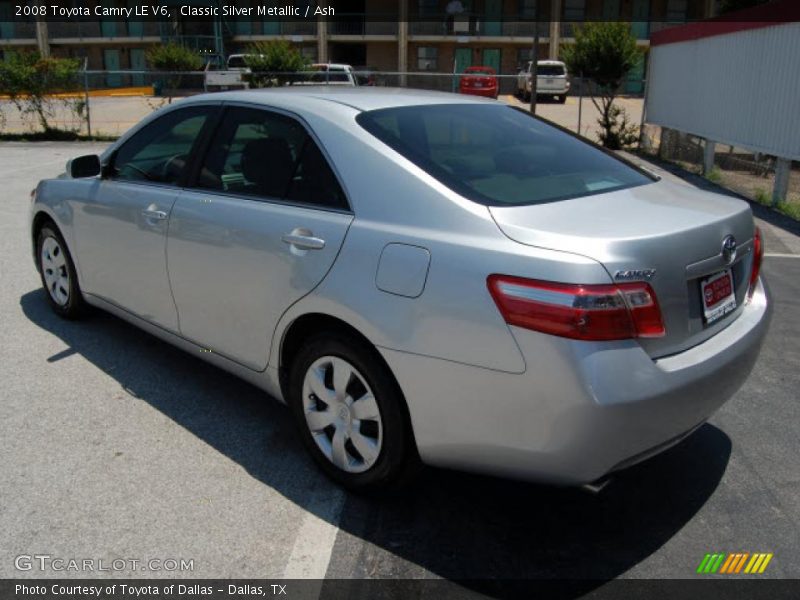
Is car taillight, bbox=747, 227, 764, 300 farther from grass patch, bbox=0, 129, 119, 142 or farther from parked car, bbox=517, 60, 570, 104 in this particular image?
parked car, bbox=517, 60, 570, 104

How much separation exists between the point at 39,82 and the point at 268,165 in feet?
65.1

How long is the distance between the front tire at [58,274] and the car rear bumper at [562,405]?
309cm

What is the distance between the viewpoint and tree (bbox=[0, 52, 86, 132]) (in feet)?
65.5

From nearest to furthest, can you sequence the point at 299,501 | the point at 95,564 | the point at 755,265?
the point at 95,564
the point at 299,501
the point at 755,265

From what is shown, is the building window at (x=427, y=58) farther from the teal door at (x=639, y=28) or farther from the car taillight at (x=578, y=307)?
the car taillight at (x=578, y=307)

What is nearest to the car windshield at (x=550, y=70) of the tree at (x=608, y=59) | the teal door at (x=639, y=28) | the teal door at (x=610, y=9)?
the teal door at (x=639, y=28)

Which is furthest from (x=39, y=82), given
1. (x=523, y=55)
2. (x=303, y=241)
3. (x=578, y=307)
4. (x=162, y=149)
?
(x=523, y=55)

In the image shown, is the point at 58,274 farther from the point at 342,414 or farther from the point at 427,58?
the point at 427,58

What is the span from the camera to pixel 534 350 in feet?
8.04

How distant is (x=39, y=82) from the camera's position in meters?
20.3

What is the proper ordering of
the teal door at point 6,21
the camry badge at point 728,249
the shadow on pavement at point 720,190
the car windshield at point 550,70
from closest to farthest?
the camry badge at point 728,249 → the shadow on pavement at point 720,190 → the car windshield at point 550,70 → the teal door at point 6,21

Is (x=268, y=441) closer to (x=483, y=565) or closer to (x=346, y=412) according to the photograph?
(x=346, y=412)

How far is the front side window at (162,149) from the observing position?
159 inches

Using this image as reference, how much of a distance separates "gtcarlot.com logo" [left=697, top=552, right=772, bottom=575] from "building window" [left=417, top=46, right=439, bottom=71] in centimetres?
4634
